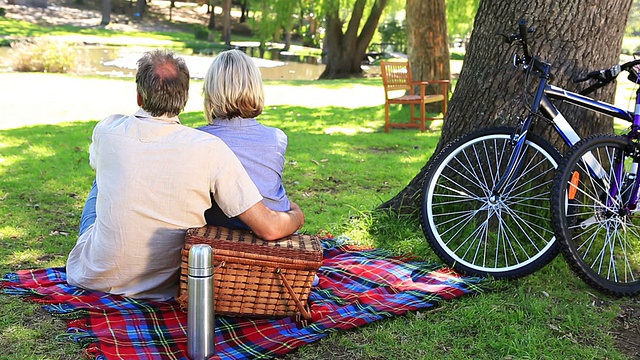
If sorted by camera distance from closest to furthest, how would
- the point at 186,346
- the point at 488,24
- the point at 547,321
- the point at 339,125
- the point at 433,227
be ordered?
the point at 186,346 → the point at 547,321 → the point at 433,227 → the point at 488,24 → the point at 339,125

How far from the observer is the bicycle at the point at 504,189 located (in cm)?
398

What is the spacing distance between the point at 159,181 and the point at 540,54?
2.48 m

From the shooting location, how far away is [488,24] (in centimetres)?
451

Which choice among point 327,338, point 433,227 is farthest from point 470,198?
point 327,338

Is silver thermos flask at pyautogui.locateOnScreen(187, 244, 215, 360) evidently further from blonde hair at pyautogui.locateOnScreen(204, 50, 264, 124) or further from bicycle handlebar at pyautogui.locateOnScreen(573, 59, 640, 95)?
bicycle handlebar at pyautogui.locateOnScreen(573, 59, 640, 95)

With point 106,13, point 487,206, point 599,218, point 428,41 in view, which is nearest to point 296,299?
point 487,206

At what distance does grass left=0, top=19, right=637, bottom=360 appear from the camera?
3.22 m

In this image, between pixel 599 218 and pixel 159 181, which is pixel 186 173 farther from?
pixel 599 218

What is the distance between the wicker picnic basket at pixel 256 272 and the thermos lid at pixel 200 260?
0.71 ft

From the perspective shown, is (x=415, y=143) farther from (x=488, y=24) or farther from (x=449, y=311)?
(x=449, y=311)

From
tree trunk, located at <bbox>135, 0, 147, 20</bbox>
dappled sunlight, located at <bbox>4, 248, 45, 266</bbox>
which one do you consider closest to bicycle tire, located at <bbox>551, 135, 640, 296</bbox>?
dappled sunlight, located at <bbox>4, 248, 45, 266</bbox>

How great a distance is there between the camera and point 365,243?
4742 mm

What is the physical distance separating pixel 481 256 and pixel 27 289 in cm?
261

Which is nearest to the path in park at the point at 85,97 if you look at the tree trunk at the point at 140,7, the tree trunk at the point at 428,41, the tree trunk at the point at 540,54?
the tree trunk at the point at 428,41
